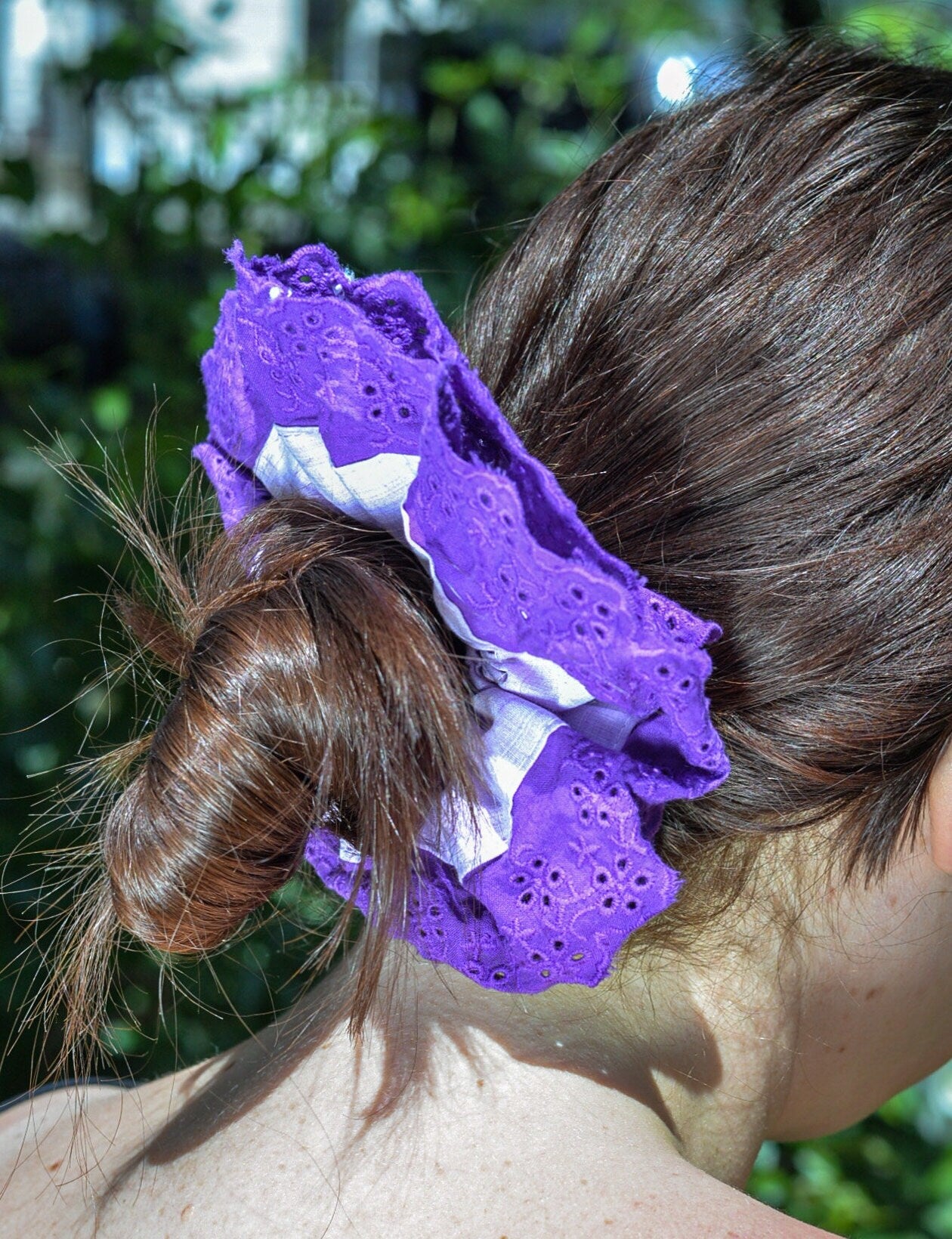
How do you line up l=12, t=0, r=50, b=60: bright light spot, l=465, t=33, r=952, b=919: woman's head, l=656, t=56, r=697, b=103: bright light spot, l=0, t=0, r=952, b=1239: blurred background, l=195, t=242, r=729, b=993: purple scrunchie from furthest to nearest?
1. l=12, t=0, r=50, b=60: bright light spot
2. l=0, t=0, r=952, b=1239: blurred background
3. l=656, t=56, r=697, b=103: bright light spot
4. l=465, t=33, r=952, b=919: woman's head
5. l=195, t=242, r=729, b=993: purple scrunchie

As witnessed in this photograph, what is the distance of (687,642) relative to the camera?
759 millimetres

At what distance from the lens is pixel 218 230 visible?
2064mm

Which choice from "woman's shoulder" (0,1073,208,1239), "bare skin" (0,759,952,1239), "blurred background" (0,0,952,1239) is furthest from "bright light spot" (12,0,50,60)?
"bare skin" (0,759,952,1239)

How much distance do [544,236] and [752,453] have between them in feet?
1.03

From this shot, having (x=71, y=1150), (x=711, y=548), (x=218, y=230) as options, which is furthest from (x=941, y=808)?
(x=218, y=230)

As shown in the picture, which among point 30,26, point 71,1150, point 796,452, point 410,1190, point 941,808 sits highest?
point 30,26

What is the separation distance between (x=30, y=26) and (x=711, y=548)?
205 cm

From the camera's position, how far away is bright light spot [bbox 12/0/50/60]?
2250mm

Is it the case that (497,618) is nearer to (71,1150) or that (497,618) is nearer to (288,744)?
(288,744)

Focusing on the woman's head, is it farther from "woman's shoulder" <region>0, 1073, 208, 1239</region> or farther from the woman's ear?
"woman's shoulder" <region>0, 1073, 208, 1239</region>

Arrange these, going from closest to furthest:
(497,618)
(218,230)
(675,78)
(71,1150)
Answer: (497,618)
(71,1150)
(675,78)
(218,230)

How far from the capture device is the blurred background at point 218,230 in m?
1.70

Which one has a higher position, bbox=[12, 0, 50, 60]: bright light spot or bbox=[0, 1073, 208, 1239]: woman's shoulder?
bbox=[12, 0, 50, 60]: bright light spot

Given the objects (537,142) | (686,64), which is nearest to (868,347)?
(686,64)
